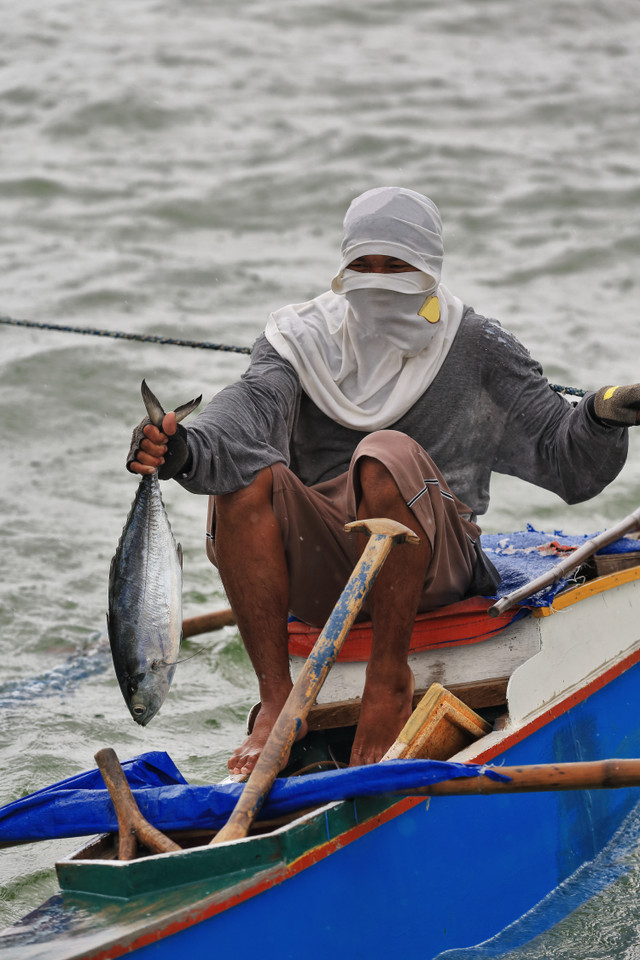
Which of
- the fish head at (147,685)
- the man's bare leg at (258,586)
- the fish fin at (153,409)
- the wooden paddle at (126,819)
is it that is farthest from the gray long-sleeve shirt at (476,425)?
the wooden paddle at (126,819)

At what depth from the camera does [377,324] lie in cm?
365

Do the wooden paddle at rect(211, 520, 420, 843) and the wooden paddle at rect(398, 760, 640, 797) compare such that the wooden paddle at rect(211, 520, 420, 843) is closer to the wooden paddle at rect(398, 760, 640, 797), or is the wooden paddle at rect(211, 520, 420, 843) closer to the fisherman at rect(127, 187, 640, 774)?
the fisherman at rect(127, 187, 640, 774)

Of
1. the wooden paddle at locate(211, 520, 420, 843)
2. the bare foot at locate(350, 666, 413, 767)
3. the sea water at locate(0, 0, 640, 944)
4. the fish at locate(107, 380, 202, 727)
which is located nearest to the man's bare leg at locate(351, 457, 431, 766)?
the bare foot at locate(350, 666, 413, 767)

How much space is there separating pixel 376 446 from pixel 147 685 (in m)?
0.87

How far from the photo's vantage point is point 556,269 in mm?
12148

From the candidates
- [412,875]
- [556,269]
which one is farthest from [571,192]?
[412,875]

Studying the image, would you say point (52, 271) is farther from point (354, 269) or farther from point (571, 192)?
point (354, 269)

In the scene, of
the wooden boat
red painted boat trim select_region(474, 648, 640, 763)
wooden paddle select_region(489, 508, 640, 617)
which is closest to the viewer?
the wooden boat

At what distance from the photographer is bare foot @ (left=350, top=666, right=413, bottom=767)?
3.25 meters

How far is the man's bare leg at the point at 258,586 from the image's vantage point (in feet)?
10.9

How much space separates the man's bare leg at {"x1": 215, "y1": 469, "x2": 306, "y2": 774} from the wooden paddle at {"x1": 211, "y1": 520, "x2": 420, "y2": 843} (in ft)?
1.08

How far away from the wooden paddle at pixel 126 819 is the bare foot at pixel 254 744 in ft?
1.59

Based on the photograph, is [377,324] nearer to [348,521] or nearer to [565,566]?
[348,521]

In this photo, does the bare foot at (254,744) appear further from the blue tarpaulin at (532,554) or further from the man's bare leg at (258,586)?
the blue tarpaulin at (532,554)
